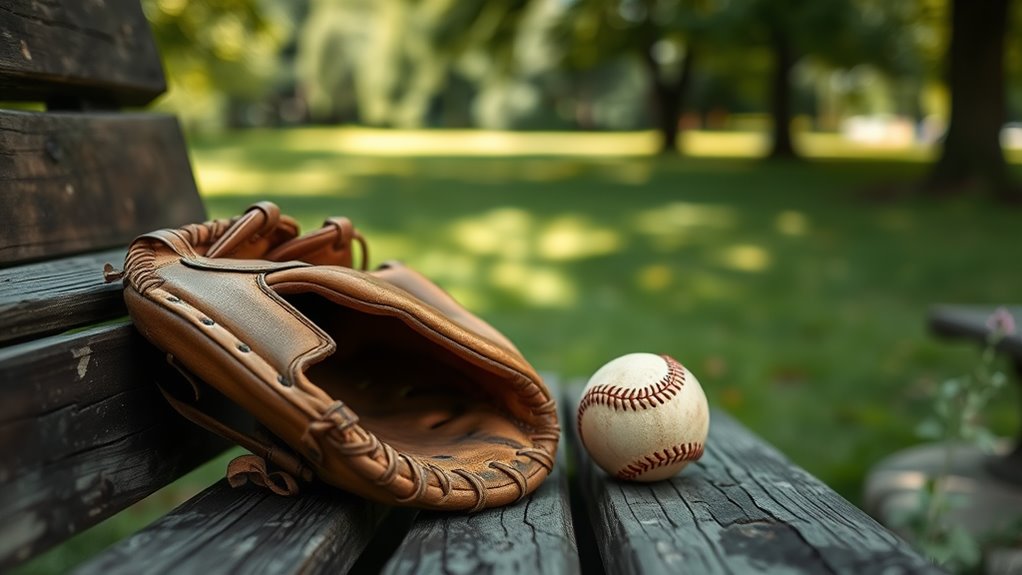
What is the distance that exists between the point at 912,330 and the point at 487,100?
30757 mm

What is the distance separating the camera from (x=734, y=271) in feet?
22.9

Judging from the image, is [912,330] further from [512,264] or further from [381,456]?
[381,456]

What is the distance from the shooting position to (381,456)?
4.15 ft

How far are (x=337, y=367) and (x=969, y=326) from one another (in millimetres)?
2417

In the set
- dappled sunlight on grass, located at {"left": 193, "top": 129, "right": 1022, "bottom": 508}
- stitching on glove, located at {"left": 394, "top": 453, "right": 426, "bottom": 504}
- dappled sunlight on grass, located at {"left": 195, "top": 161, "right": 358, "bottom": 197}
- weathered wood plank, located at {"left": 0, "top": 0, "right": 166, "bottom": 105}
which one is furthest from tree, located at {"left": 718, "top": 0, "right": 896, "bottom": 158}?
stitching on glove, located at {"left": 394, "top": 453, "right": 426, "bottom": 504}

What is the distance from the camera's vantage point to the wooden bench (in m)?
1.13

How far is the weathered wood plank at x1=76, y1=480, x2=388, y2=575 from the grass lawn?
0.89m

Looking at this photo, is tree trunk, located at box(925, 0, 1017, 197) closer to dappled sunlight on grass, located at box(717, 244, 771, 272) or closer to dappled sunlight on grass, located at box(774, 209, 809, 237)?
dappled sunlight on grass, located at box(774, 209, 809, 237)

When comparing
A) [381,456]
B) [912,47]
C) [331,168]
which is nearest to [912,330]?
[381,456]

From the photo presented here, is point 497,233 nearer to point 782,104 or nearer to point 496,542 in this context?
point 496,542

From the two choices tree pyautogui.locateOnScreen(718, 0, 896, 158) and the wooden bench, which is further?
tree pyautogui.locateOnScreen(718, 0, 896, 158)

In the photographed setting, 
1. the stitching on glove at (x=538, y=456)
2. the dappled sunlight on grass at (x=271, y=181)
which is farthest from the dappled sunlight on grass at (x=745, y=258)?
the stitching on glove at (x=538, y=456)

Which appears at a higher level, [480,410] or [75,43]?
[75,43]

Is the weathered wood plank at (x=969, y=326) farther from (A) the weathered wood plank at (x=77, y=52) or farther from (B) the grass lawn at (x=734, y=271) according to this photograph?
(A) the weathered wood plank at (x=77, y=52)
